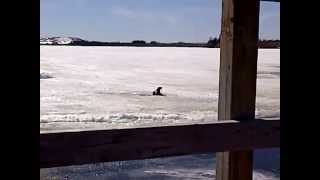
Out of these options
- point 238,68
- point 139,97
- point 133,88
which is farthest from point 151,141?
point 133,88

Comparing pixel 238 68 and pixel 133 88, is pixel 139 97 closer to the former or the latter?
pixel 133 88

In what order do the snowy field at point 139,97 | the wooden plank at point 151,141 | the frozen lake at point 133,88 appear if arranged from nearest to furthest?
the wooden plank at point 151,141 → the snowy field at point 139,97 → the frozen lake at point 133,88

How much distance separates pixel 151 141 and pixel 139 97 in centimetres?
914

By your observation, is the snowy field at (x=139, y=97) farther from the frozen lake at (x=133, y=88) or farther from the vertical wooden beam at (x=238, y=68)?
the vertical wooden beam at (x=238, y=68)

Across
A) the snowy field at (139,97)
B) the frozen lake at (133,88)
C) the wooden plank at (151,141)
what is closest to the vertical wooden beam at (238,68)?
the wooden plank at (151,141)

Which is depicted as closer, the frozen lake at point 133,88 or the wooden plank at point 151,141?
the wooden plank at point 151,141

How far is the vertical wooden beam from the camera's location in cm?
242

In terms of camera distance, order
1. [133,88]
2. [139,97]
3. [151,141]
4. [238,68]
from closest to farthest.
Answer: [151,141]
[238,68]
[139,97]
[133,88]

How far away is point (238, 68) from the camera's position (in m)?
2.43

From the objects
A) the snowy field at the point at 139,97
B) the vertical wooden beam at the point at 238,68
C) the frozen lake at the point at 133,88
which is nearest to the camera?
the vertical wooden beam at the point at 238,68

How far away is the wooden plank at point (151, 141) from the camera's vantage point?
1965mm

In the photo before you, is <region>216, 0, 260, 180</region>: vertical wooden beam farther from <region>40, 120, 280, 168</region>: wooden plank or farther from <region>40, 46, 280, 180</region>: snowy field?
<region>40, 46, 280, 180</region>: snowy field

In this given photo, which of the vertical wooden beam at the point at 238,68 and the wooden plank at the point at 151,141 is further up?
the vertical wooden beam at the point at 238,68
